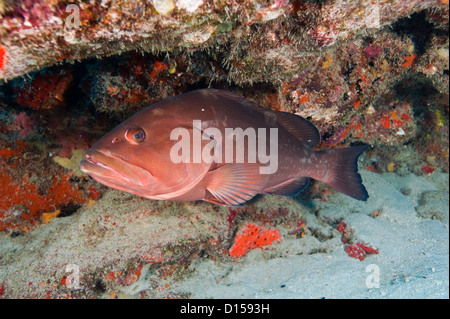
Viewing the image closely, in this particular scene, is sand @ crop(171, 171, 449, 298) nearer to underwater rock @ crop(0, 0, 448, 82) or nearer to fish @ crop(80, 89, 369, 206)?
fish @ crop(80, 89, 369, 206)

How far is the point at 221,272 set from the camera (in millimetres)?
3740

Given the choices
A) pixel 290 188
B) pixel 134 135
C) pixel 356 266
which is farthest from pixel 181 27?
pixel 356 266

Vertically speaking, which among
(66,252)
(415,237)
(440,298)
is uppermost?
(415,237)

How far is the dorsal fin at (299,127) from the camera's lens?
135 inches

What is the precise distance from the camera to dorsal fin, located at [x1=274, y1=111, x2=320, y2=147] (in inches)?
135

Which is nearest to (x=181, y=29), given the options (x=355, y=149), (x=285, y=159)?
(x=285, y=159)

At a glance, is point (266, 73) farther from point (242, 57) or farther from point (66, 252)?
point (66, 252)

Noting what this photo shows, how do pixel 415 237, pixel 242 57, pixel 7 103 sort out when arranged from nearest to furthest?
1. pixel 242 57
2. pixel 7 103
3. pixel 415 237

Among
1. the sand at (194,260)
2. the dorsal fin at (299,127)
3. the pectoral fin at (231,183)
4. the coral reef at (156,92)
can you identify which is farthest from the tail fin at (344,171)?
the pectoral fin at (231,183)

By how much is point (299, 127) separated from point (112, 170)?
2501mm

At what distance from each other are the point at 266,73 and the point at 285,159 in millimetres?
1154

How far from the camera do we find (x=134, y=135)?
90.4 inches

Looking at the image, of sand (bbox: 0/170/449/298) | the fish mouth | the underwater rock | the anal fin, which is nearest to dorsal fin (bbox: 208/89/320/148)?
the anal fin

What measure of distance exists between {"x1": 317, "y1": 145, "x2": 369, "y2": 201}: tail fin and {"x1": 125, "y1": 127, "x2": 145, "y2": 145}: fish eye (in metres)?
2.75
